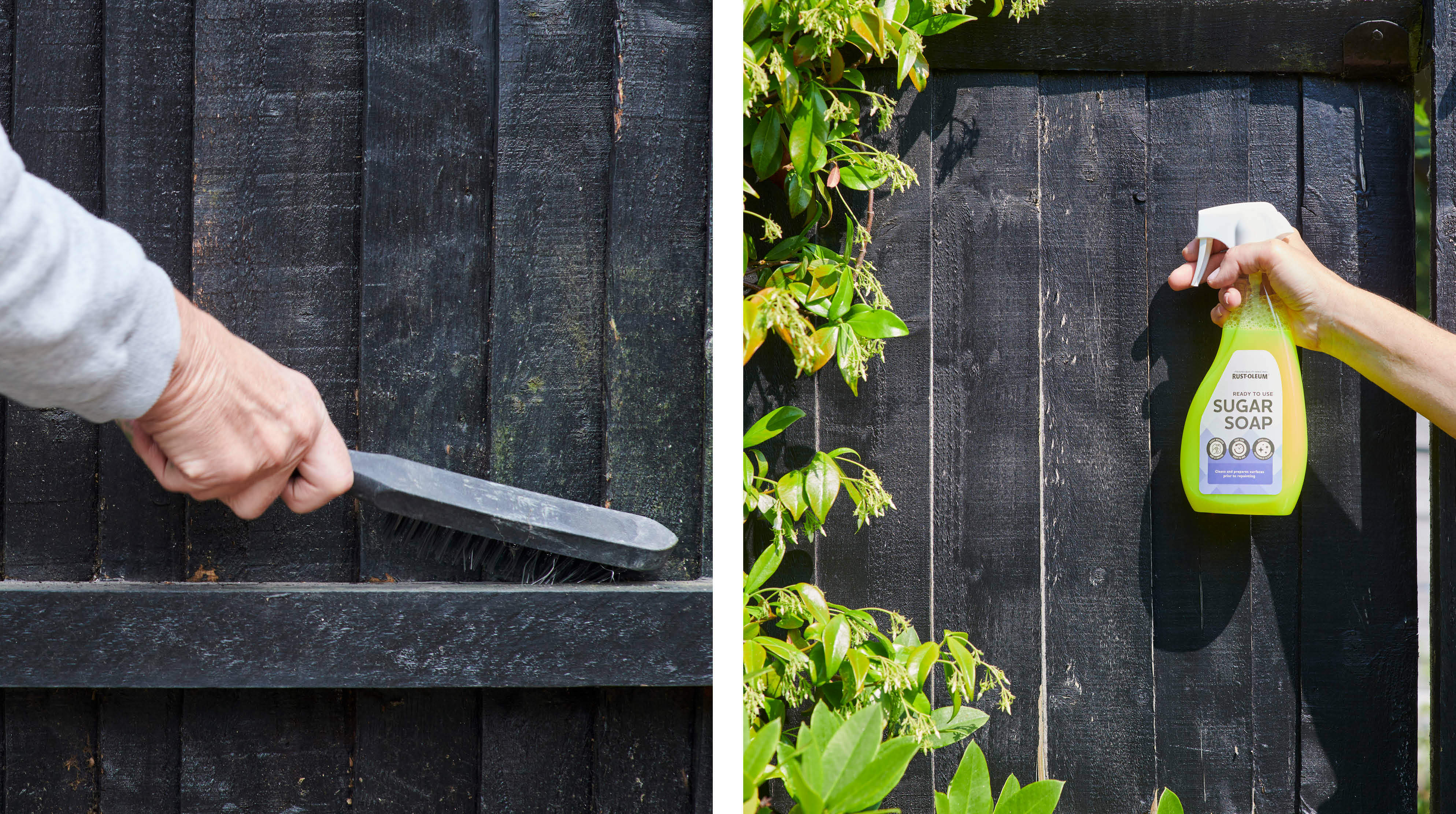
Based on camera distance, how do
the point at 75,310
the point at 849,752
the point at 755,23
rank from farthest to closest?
the point at 755,23 → the point at 849,752 → the point at 75,310

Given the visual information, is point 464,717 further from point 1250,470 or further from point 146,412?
point 1250,470

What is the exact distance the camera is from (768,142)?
941 millimetres

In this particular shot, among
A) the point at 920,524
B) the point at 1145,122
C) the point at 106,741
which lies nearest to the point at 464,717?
the point at 106,741

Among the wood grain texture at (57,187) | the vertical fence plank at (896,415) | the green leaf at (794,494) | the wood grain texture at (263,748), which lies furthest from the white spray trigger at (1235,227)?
the wood grain texture at (57,187)

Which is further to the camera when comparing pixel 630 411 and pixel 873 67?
pixel 873 67

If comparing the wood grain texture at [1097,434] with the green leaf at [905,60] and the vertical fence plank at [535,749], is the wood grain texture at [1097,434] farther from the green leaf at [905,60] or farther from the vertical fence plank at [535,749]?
the vertical fence plank at [535,749]

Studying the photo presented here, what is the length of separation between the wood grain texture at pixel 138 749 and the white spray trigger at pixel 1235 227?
1298 millimetres

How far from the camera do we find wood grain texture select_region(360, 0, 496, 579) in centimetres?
75

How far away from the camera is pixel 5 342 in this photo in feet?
1.54

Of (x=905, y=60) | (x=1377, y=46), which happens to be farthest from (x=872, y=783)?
(x=1377, y=46)

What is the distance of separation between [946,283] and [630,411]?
528 mm

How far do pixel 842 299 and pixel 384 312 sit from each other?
0.52 metres

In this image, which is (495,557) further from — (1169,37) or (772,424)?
(1169,37)

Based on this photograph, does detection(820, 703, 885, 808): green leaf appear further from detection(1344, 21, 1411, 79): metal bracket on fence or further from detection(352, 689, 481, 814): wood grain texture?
detection(1344, 21, 1411, 79): metal bracket on fence
